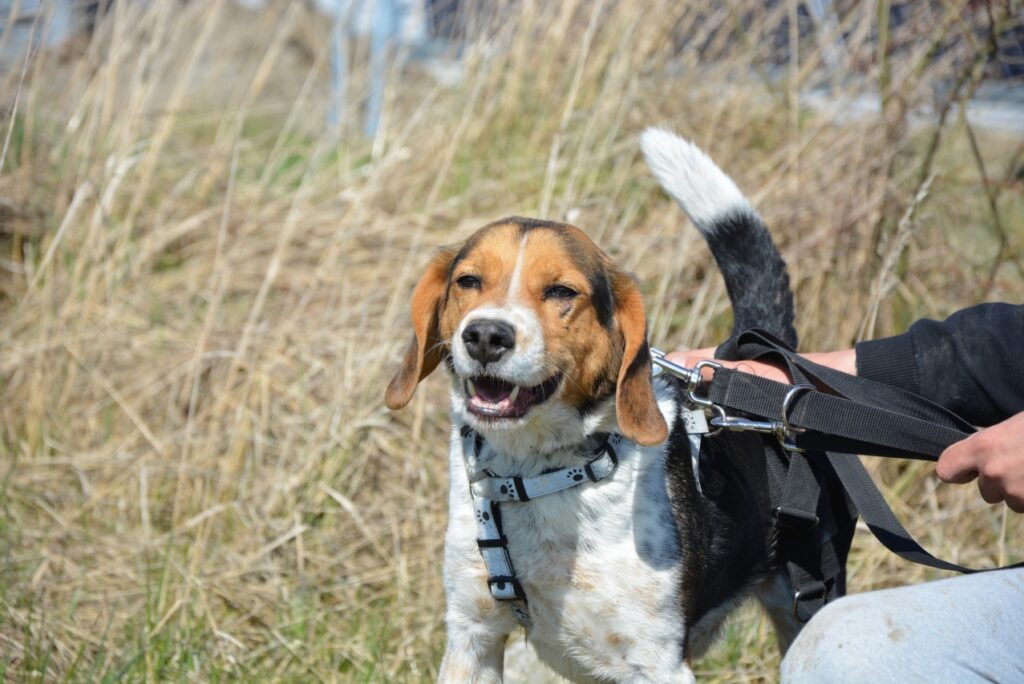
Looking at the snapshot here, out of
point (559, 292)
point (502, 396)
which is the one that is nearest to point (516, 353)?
point (502, 396)

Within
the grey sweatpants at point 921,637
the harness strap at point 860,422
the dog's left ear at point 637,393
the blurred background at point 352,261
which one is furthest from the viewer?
the blurred background at point 352,261

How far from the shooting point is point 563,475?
2.40 meters

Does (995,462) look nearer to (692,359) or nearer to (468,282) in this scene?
(692,359)

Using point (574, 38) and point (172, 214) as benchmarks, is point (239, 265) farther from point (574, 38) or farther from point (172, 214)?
point (574, 38)

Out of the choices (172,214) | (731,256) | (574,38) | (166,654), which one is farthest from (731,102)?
(166,654)

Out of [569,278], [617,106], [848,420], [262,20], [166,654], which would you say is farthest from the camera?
[262,20]

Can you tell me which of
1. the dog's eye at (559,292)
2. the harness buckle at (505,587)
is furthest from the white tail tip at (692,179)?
the harness buckle at (505,587)

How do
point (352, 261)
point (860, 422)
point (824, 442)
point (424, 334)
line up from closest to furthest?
point (860, 422)
point (824, 442)
point (424, 334)
point (352, 261)

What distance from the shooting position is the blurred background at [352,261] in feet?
11.0

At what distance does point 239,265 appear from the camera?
188 inches

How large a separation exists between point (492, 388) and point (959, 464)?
98 centimetres

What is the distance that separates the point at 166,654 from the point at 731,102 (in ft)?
11.4

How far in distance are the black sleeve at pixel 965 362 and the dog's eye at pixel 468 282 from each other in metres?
0.88

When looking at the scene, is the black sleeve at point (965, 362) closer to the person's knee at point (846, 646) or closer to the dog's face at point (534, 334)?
the dog's face at point (534, 334)
